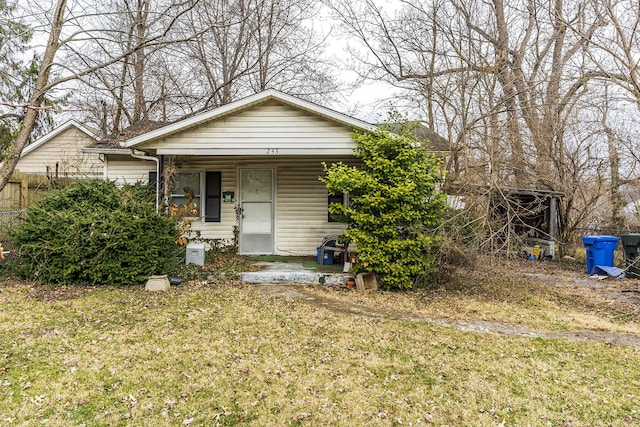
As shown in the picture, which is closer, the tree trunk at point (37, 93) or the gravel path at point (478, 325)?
the gravel path at point (478, 325)

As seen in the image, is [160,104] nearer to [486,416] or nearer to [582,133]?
[582,133]

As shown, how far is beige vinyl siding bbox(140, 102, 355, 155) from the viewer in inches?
326

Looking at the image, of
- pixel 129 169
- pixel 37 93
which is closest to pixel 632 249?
pixel 129 169

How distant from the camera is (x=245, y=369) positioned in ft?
13.2

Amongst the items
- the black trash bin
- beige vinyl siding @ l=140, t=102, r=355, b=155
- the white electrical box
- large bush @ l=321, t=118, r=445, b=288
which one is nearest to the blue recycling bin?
the black trash bin

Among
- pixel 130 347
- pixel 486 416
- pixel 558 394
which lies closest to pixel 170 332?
pixel 130 347

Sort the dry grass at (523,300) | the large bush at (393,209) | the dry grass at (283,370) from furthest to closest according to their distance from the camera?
the large bush at (393,209)
the dry grass at (523,300)
the dry grass at (283,370)

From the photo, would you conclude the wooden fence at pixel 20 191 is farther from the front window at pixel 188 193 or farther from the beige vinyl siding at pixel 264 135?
the beige vinyl siding at pixel 264 135

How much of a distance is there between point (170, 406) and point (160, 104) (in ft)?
52.1

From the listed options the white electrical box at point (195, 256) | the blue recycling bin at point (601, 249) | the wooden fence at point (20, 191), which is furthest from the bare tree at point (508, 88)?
the wooden fence at point (20, 191)

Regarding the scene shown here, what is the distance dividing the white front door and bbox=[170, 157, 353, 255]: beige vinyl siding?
167 millimetres

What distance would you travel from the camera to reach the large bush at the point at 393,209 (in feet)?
23.2

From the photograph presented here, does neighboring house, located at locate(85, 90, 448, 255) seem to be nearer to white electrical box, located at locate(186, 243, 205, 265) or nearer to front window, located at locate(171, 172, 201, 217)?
front window, located at locate(171, 172, 201, 217)

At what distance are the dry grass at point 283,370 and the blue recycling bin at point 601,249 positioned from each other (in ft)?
13.9
